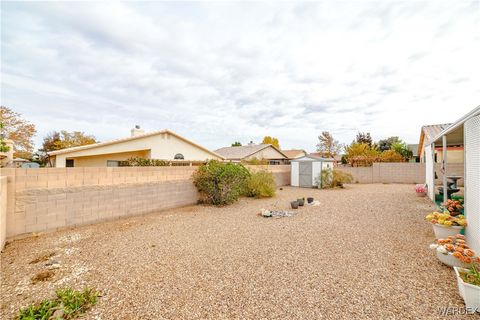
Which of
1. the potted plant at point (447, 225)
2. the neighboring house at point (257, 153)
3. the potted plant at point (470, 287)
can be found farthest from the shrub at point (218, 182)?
the neighboring house at point (257, 153)

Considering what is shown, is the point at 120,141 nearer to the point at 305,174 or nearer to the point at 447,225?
the point at 305,174

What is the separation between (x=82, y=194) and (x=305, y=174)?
1336cm

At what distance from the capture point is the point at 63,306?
252 centimetres

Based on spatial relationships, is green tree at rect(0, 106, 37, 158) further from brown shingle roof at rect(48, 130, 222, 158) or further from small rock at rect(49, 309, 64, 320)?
small rock at rect(49, 309, 64, 320)

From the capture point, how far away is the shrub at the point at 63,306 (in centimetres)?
236

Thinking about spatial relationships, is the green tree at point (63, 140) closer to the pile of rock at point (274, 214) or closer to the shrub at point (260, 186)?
the shrub at point (260, 186)

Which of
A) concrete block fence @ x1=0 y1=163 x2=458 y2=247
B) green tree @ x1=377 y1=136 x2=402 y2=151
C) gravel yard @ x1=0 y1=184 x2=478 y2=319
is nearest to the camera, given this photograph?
gravel yard @ x1=0 y1=184 x2=478 y2=319

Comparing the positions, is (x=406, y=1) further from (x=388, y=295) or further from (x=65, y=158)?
(x=65, y=158)

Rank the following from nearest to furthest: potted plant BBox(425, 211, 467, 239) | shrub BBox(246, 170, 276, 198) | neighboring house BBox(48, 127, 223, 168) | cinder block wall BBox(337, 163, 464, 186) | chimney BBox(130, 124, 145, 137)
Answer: potted plant BBox(425, 211, 467, 239) → neighboring house BBox(48, 127, 223, 168) → shrub BBox(246, 170, 276, 198) → chimney BBox(130, 124, 145, 137) → cinder block wall BBox(337, 163, 464, 186)

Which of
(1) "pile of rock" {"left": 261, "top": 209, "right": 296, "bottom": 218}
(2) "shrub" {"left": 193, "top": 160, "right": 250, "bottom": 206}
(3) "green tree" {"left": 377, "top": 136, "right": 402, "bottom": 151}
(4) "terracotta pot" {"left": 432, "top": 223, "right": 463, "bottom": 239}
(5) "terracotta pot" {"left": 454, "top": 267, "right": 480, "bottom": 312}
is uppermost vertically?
(3) "green tree" {"left": 377, "top": 136, "right": 402, "bottom": 151}

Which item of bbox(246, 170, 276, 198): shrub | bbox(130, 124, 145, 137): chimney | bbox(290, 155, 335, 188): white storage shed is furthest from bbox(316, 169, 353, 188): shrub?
bbox(130, 124, 145, 137): chimney

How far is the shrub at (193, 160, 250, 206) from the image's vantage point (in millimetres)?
8820

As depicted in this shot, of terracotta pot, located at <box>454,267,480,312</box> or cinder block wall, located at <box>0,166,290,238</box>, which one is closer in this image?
terracotta pot, located at <box>454,267,480,312</box>

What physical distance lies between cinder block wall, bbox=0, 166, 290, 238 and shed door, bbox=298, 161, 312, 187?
9761 millimetres
